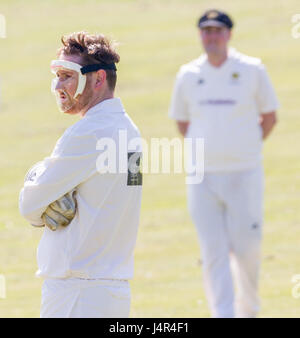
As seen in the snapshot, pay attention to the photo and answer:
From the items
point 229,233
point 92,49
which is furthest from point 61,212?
point 229,233

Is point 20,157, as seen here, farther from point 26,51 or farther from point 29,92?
point 26,51

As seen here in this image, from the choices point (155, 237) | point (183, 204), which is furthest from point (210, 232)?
point (183, 204)

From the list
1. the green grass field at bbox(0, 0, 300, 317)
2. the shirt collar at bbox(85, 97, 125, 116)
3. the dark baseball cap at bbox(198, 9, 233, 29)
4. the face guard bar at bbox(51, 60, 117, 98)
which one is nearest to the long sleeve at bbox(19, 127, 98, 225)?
the shirt collar at bbox(85, 97, 125, 116)

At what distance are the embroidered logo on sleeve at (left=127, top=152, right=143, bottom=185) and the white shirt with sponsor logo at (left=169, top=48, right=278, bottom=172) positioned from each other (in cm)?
386

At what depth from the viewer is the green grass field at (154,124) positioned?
1161cm

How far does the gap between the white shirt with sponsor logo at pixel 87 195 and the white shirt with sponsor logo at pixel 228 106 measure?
3995 millimetres

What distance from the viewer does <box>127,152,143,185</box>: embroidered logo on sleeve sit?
209 inches

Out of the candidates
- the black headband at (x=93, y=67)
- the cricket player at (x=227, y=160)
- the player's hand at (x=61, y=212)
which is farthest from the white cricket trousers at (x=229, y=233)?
the player's hand at (x=61, y=212)

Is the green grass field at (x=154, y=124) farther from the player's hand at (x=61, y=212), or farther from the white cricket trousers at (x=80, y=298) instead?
the white cricket trousers at (x=80, y=298)

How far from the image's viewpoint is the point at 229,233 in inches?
371

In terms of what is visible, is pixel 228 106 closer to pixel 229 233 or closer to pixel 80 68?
pixel 229 233

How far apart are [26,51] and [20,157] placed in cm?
1188

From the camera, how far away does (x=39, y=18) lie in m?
36.4

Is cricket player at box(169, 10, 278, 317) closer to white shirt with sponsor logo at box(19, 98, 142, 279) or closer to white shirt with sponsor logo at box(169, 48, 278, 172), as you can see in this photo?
white shirt with sponsor logo at box(169, 48, 278, 172)
